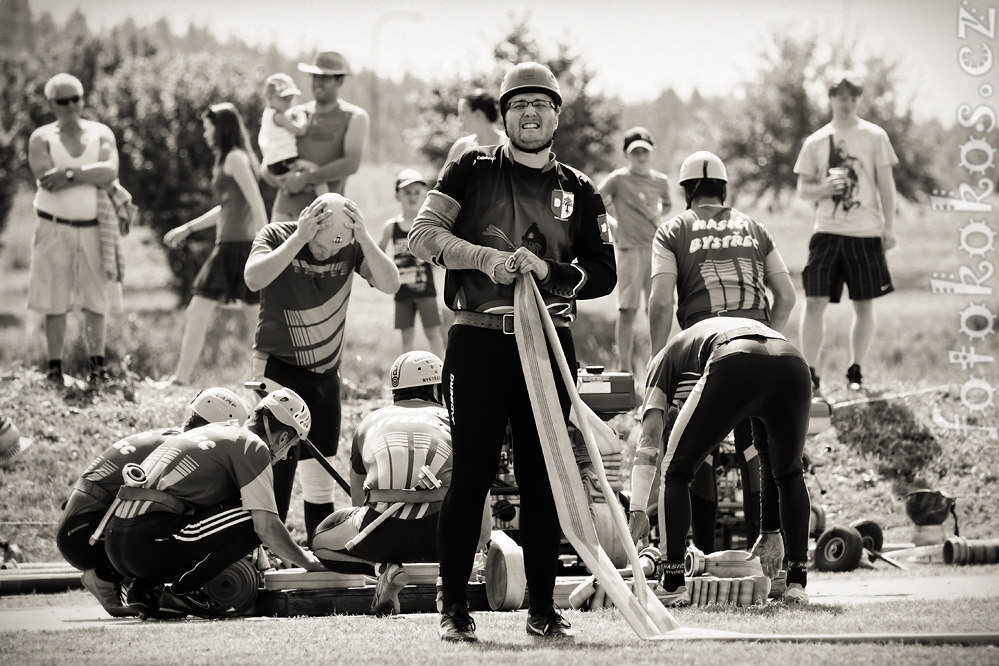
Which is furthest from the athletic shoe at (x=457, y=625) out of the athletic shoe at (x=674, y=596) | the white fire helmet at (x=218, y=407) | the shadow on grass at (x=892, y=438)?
the shadow on grass at (x=892, y=438)

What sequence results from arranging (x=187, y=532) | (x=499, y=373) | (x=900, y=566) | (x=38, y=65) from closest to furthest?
(x=499, y=373), (x=187, y=532), (x=900, y=566), (x=38, y=65)

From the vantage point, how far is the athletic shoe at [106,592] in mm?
7156

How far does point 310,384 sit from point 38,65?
131 ft

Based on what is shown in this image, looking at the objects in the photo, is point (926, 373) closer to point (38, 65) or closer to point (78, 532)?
point (78, 532)

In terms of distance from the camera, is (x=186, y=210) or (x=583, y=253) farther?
(x=186, y=210)

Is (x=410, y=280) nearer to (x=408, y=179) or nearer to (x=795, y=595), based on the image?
(x=408, y=179)

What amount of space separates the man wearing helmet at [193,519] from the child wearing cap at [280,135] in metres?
4.68

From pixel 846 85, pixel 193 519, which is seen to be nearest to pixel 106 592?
pixel 193 519

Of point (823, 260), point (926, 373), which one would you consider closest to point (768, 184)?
point (926, 373)

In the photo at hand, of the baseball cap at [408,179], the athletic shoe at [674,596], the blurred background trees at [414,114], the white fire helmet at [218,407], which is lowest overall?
the athletic shoe at [674,596]

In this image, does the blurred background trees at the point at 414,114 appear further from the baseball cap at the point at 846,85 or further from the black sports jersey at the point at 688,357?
the black sports jersey at the point at 688,357

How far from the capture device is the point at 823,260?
472 inches

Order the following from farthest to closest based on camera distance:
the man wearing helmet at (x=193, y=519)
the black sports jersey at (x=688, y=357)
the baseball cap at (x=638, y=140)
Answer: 1. the baseball cap at (x=638, y=140)
2. the man wearing helmet at (x=193, y=519)
3. the black sports jersey at (x=688, y=357)

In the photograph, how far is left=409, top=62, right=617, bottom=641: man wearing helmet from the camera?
566 centimetres
